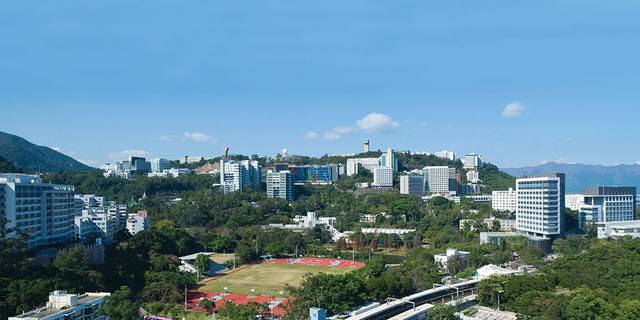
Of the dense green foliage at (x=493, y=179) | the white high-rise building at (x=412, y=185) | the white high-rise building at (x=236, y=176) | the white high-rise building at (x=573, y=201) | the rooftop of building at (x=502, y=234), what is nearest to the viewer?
the rooftop of building at (x=502, y=234)

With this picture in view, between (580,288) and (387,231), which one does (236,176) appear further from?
(580,288)

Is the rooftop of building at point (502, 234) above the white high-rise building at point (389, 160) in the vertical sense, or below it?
below

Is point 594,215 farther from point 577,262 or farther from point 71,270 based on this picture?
point 71,270

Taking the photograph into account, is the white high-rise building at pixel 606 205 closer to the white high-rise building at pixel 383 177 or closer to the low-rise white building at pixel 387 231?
the low-rise white building at pixel 387 231

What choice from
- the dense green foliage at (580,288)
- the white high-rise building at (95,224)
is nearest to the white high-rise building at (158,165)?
the white high-rise building at (95,224)

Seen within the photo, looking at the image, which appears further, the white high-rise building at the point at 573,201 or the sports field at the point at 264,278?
the white high-rise building at the point at 573,201

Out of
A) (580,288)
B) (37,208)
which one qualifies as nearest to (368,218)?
(37,208)
